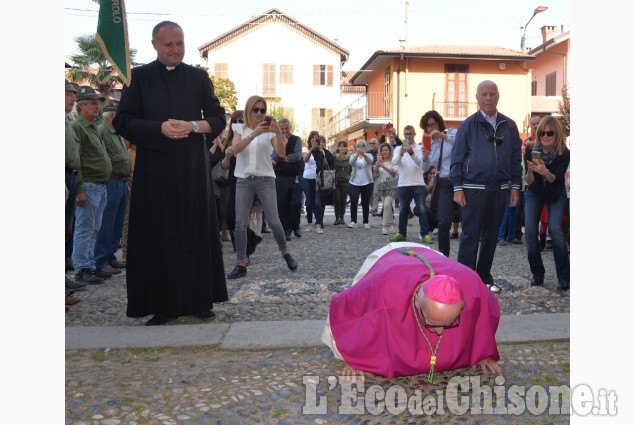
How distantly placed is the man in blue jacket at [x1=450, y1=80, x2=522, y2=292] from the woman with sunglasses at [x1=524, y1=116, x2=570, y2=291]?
1.30 feet

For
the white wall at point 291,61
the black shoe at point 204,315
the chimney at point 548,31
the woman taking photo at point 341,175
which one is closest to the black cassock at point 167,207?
the black shoe at point 204,315

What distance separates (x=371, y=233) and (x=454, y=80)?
72.5 feet

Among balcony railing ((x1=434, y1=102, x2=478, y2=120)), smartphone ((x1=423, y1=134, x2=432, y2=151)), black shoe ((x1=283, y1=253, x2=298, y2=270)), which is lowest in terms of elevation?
black shoe ((x1=283, y1=253, x2=298, y2=270))

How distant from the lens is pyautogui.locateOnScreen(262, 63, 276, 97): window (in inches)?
1581

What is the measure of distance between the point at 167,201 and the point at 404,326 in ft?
7.48

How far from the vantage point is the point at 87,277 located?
20.8 feet

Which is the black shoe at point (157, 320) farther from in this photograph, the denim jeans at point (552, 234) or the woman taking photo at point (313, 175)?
the woman taking photo at point (313, 175)

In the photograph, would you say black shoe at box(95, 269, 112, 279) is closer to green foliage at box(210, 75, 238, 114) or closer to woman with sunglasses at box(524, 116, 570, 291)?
woman with sunglasses at box(524, 116, 570, 291)

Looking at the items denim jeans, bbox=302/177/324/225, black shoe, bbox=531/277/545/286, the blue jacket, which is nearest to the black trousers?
denim jeans, bbox=302/177/324/225

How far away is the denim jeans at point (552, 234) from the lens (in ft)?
18.7

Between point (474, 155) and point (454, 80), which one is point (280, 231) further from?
point (454, 80)

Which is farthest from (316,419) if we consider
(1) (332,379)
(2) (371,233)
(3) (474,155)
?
(2) (371,233)

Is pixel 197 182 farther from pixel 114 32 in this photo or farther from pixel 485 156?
pixel 485 156

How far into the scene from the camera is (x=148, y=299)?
4.55m
